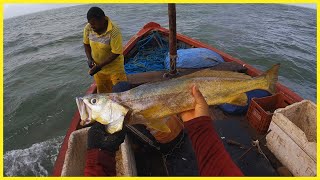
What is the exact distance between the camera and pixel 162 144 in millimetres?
4199

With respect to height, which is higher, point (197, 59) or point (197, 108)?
point (197, 108)

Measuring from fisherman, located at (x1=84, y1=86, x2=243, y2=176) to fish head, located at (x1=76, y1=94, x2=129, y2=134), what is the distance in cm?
20

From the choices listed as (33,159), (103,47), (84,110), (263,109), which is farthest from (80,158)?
(33,159)

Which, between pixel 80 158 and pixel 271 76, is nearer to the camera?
pixel 271 76

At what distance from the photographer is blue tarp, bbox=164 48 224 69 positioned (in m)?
6.61

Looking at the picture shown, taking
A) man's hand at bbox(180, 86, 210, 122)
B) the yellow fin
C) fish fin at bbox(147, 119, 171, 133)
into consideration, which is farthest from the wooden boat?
the yellow fin

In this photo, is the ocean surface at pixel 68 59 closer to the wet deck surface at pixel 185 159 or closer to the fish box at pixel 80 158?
the fish box at pixel 80 158

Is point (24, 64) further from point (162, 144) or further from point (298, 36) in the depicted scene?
point (298, 36)

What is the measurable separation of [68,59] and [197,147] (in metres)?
14.9

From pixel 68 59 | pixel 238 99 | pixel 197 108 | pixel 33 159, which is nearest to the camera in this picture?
pixel 197 108

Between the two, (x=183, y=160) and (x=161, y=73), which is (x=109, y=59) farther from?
(x=183, y=160)

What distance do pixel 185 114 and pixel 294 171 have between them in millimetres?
2317

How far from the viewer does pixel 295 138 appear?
3818 mm

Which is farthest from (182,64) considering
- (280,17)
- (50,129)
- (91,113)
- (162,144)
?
(280,17)
